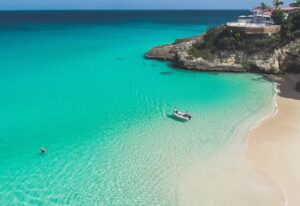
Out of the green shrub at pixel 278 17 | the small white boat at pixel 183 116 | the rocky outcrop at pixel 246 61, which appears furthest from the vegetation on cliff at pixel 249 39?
the small white boat at pixel 183 116

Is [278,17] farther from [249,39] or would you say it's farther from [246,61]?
[246,61]

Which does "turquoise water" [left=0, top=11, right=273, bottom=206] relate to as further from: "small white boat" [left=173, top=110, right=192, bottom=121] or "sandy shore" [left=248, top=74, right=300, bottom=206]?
"sandy shore" [left=248, top=74, right=300, bottom=206]

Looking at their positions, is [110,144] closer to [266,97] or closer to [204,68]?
[266,97]

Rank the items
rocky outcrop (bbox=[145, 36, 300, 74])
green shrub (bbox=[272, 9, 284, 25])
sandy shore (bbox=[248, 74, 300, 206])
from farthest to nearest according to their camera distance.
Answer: green shrub (bbox=[272, 9, 284, 25]) < rocky outcrop (bbox=[145, 36, 300, 74]) < sandy shore (bbox=[248, 74, 300, 206])

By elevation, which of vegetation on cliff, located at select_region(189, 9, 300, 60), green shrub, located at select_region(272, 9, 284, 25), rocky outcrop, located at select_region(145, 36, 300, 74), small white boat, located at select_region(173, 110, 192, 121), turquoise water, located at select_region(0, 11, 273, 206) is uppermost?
green shrub, located at select_region(272, 9, 284, 25)

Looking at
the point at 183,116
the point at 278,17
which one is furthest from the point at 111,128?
the point at 278,17

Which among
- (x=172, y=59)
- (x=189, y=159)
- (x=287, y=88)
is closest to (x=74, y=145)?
(x=189, y=159)

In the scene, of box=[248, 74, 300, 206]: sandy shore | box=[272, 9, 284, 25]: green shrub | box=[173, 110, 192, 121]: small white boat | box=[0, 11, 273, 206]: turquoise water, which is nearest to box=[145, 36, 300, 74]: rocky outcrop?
box=[0, 11, 273, 206]: turquoise water
